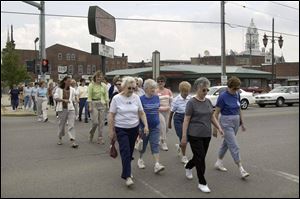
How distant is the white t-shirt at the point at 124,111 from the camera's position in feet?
20.9

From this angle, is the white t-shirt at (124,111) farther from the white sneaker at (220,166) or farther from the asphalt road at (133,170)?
the white sneaker at (220,166)

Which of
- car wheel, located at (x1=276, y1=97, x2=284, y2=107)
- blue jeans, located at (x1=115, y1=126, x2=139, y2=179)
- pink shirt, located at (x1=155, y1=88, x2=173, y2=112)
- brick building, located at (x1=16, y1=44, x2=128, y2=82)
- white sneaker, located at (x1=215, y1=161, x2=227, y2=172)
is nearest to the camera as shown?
blue jeans, located at (x1=115, y1=126, x2=139, y2=179)

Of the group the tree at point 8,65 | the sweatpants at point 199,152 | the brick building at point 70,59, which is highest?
the brick building at point 70,59

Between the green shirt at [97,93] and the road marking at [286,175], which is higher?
the green shirt at [97,93]

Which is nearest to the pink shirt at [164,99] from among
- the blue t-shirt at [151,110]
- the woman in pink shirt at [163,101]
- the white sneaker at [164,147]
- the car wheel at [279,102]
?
the woman in pink shirt at [163,101]

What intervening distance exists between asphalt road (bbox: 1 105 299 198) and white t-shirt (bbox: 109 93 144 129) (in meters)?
0.91

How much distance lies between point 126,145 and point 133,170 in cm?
→ 115

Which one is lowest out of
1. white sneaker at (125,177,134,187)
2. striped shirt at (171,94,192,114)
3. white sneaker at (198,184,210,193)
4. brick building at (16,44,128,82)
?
white sneaker at (198,184,210,193)

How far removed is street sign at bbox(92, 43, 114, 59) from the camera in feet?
65.0

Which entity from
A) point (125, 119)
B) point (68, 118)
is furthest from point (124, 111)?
point (68, 118)

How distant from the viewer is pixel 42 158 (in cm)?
852

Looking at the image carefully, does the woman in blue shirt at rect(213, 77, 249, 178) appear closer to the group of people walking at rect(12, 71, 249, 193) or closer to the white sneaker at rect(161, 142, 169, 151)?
the group of people walking at rect(12, 71, 249, 193)

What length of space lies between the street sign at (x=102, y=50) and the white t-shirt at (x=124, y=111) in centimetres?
1363

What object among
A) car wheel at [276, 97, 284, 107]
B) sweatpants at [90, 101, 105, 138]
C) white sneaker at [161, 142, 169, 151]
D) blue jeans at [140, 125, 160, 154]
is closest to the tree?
sweatpants at [90, 101, 105, 138]
